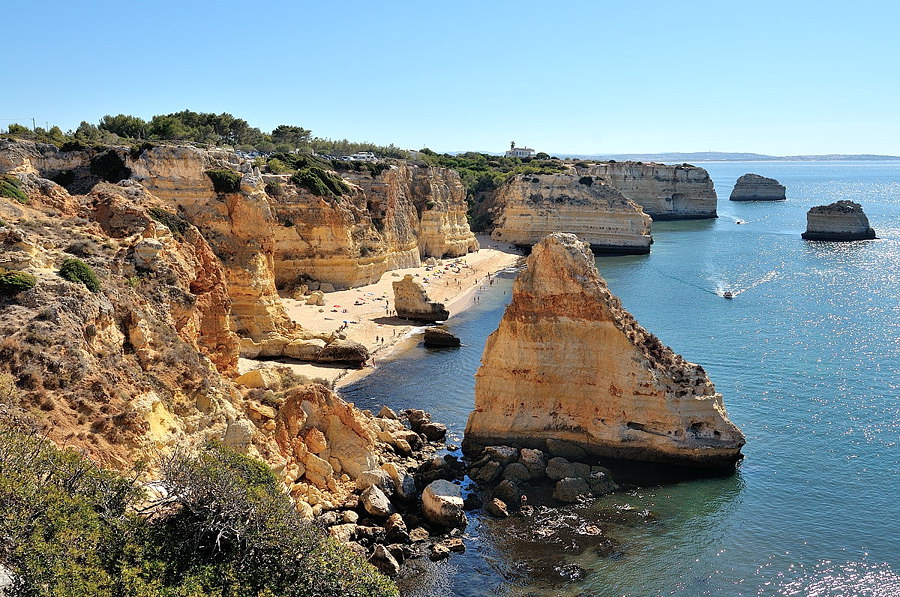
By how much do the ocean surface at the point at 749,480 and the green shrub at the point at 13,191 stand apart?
17004mm

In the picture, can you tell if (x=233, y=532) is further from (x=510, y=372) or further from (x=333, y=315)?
(x=333, y=315)

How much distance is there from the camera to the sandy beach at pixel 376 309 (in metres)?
39.3

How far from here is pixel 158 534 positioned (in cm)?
1264

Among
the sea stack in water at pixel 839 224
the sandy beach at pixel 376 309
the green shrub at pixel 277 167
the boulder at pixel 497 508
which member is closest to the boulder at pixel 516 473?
the boulder at pixel 497 508

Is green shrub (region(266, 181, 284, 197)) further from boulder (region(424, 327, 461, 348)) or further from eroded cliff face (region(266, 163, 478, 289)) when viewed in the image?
boulder (region(424, 327, 461, 348))

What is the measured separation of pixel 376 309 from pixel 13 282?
1474 inches

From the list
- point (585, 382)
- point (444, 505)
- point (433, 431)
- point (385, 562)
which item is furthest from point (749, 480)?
point (385, 562)

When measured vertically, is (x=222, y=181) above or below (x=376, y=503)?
above

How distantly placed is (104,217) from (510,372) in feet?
50.1

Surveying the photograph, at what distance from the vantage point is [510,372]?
2695cm

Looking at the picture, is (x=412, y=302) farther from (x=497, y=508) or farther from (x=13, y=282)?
(x=13, y=282)

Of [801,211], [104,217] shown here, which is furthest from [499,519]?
[801,211]

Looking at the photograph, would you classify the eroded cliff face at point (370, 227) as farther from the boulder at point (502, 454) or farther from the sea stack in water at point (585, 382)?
the boulder at point (502, 454)

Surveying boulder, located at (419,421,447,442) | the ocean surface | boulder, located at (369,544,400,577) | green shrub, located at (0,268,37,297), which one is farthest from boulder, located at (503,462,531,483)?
green shrub, located at (0,268,37,297)
